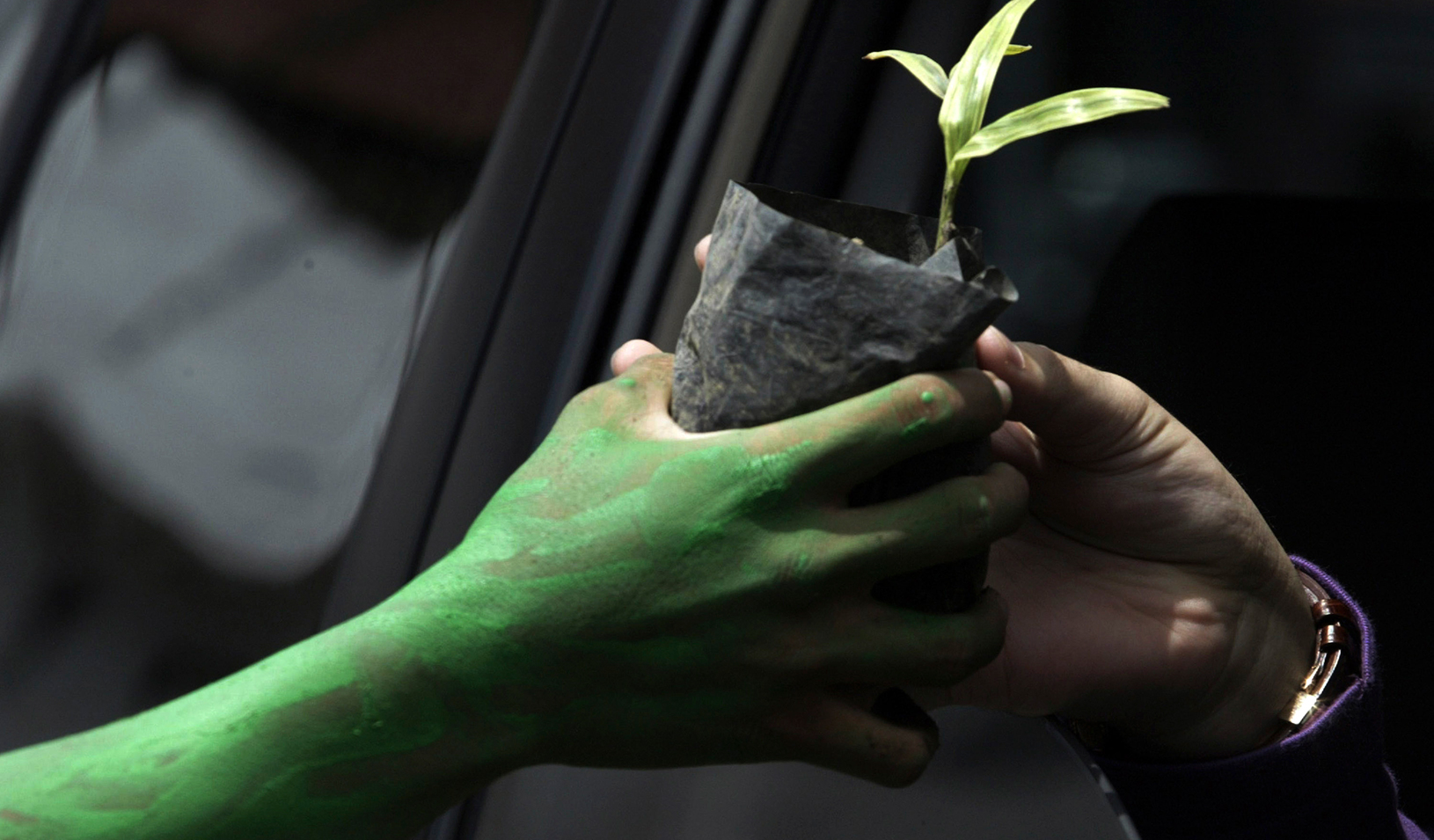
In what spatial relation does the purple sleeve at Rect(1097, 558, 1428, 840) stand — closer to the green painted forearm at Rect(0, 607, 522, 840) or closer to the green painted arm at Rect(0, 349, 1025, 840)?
the green painted arm at Rect(0, 349, 1025, 840)

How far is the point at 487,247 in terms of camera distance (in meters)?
0.98

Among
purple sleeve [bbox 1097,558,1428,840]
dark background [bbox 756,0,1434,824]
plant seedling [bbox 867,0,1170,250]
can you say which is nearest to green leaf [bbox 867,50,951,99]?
plant seedling [bbox 867,0,1170,250]

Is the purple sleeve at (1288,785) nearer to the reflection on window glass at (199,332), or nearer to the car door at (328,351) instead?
the car door at (328,351)

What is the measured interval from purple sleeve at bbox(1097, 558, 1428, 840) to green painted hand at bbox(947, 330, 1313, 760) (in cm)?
3

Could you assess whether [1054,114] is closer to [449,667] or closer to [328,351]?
[449,667]

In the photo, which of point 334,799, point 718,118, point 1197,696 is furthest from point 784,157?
point 334,799

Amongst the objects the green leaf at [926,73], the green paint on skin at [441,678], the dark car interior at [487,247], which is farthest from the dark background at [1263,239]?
the green paint on skin at [441,678]

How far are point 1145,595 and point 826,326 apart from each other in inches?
18.8

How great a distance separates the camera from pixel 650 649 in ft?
1.94

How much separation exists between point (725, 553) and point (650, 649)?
0.07m

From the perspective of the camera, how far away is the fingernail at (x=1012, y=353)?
0.69m

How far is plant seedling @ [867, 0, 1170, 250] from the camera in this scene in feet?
1.99

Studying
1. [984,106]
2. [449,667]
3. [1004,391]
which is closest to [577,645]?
[449,667]

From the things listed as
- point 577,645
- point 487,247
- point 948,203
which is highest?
point 948,203
